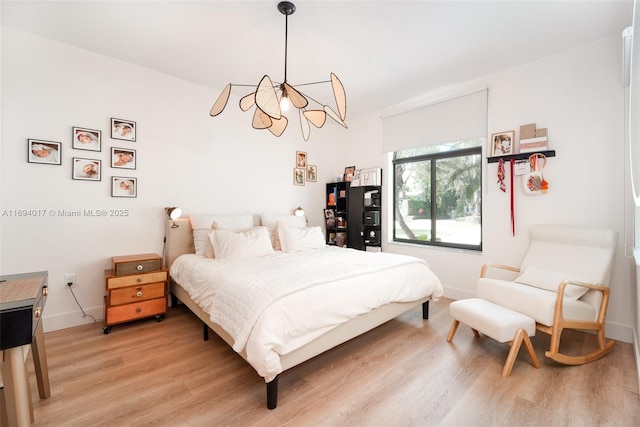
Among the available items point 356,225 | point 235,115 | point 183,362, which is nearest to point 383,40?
point 235,115

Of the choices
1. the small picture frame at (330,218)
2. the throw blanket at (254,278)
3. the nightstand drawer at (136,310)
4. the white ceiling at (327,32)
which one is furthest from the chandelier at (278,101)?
the small picture frame at (330,218)

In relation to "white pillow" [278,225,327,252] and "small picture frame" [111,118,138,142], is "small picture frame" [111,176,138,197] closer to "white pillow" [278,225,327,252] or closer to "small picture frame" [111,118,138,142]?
"small picture frame" [111,118,138,142]

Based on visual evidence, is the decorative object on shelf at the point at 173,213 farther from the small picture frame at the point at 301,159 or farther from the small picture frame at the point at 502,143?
the small picture frame at the point at 502,143

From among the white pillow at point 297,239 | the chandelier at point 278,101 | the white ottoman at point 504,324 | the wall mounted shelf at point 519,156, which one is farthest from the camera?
the white pillow at point 297,239

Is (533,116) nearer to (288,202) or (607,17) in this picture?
(607,17)

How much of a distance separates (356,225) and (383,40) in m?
2.57

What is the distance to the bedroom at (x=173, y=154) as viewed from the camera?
247 cm

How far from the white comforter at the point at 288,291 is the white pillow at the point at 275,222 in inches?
25.2


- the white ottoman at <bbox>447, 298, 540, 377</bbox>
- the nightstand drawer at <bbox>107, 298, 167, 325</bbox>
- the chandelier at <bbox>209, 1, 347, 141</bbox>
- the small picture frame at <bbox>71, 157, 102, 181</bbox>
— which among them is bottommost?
the nightstand drawer at <bbox>107, 298, 167, 325</bbox>

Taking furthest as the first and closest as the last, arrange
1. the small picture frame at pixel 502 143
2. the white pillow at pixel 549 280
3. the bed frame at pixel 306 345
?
the small picture frame at pixel 502 143 < the white pillow at pixel 549 280 < the bed frame at pixel 306 345

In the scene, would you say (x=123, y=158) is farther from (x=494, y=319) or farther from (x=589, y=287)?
(x=589, y=287)

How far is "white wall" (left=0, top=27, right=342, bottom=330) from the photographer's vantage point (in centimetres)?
247

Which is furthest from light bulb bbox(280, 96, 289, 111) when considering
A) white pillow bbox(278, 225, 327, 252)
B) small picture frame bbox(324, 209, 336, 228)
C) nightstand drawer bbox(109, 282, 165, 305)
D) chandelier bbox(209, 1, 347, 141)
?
small picture frame bbox(324, 209, 336, 228)

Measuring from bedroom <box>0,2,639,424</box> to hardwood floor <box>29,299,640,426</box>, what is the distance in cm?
80
